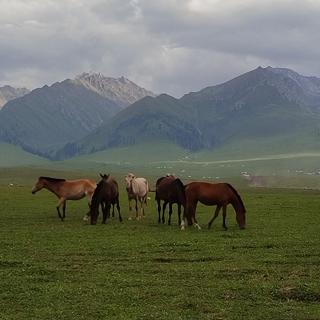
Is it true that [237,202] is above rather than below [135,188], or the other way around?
below

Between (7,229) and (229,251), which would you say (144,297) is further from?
(7,229)

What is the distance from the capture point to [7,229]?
23.1 metres

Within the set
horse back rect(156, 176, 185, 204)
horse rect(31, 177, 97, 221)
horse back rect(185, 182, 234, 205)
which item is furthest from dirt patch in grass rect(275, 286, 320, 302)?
horse rect(31, 177, 97, 221)

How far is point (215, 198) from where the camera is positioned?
907 inches

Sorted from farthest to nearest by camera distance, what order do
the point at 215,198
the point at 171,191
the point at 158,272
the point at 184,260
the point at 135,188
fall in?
the point at 135,188 → the point at 171,191 → the point at 215,198 → the point at 184,260 → the point at 158,272

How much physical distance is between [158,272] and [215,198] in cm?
918

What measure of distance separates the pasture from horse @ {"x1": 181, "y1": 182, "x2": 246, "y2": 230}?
0.85 meters

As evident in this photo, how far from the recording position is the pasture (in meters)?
11.0

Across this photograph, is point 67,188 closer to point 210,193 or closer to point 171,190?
point 171,190

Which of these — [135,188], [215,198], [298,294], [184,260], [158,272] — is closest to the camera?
[298,294]

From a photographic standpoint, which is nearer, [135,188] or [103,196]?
[103,196]

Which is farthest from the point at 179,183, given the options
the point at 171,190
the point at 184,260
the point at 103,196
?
the point at 184,260

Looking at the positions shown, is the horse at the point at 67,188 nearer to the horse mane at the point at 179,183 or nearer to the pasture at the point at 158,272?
the pasture at the point at 158,272

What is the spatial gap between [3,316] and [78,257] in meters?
5.78
